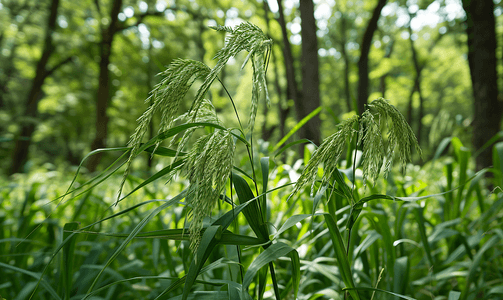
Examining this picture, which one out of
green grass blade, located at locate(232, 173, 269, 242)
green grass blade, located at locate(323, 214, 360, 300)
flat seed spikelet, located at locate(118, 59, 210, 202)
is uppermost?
flat seed spikelet, located at locate(118, 59, 210, 202)

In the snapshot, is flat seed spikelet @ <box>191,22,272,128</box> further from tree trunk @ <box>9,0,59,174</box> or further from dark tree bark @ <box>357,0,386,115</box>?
tree trunk @ <box>9,0,59,174</box>

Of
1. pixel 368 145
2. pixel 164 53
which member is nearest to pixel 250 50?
pixel 368 145

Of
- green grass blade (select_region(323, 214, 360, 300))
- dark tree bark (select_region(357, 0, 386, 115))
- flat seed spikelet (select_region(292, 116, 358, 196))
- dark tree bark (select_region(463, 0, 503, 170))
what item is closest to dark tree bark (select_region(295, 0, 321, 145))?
green grass blade (select_region(323, 214, 360, 300))

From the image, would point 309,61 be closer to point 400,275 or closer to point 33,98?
point 400,275

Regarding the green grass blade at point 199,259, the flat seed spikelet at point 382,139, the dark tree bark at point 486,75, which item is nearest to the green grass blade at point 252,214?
the green grass blade at point 199,259

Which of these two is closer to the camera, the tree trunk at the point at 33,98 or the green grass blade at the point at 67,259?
the green grass blade at the point at 67,259

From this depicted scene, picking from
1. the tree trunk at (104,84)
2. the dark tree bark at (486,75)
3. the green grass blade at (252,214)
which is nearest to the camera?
the green grass blade at (252,214)

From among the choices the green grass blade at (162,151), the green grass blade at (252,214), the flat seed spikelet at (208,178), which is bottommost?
the green grass blade at (252,214)

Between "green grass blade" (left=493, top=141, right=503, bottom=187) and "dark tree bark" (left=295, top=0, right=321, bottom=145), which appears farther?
"dark tree bark" (left=295, top=0, right=321, bottom=145)

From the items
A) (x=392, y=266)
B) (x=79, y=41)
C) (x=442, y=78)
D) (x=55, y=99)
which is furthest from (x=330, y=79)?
(x=392, y=266)

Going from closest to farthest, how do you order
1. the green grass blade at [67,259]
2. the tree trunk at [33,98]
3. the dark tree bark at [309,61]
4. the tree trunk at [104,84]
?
the green grass blade at [67,259] < the dark tree bark at [309,61] < the tree trunk at [104,84] < the tree trunk at [33,98]

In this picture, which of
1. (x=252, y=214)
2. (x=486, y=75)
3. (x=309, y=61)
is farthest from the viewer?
(x=486, y=75)

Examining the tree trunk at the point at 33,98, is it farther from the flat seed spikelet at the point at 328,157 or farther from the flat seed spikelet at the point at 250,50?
the flat seed spikelet at the point at 328,157

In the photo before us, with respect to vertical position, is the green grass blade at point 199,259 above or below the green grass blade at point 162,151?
below
